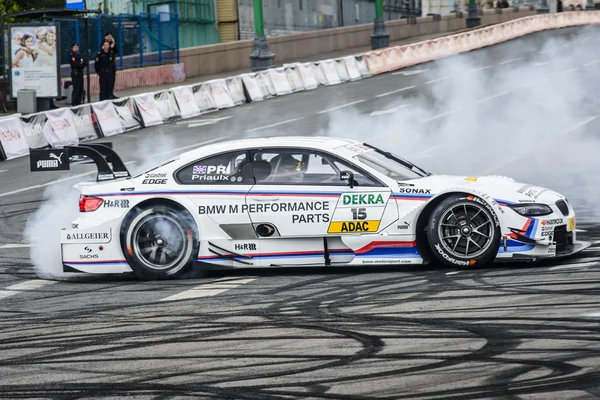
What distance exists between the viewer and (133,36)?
3916cm

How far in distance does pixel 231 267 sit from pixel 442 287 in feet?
7.55

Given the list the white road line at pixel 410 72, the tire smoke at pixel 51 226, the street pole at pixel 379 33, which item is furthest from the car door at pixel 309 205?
the street pole at pixel 379 33

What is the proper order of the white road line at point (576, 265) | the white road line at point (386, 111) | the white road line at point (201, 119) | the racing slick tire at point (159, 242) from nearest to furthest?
the white road line at point (576, 265)
the racing slick tire at point (159, 242)
the white road line at point (386, 111)
the white road line at point (201, 119)

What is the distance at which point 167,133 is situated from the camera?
26.1 m

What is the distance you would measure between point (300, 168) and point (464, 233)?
5.37 feet

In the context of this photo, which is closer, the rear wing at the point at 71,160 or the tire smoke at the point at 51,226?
the rear wing at the point at 71,160

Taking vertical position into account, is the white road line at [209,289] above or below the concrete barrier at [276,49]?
below

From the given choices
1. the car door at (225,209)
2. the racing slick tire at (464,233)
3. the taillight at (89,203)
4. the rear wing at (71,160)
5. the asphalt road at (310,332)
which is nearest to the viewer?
the asphalt road at (310,332)

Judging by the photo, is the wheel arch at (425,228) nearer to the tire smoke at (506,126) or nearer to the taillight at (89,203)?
the taillight at (89,203)

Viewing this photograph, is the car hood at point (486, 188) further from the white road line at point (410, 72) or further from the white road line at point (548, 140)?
the white road line at point (410, 72)

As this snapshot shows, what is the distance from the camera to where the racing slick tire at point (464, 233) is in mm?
9586

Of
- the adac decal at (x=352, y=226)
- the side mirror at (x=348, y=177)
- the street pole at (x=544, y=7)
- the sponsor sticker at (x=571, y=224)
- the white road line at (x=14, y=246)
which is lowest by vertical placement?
the white road line at (x=14, y=246)

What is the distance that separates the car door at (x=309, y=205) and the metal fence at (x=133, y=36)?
2560 cm

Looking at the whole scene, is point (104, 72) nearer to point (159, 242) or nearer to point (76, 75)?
point (76, 75)
